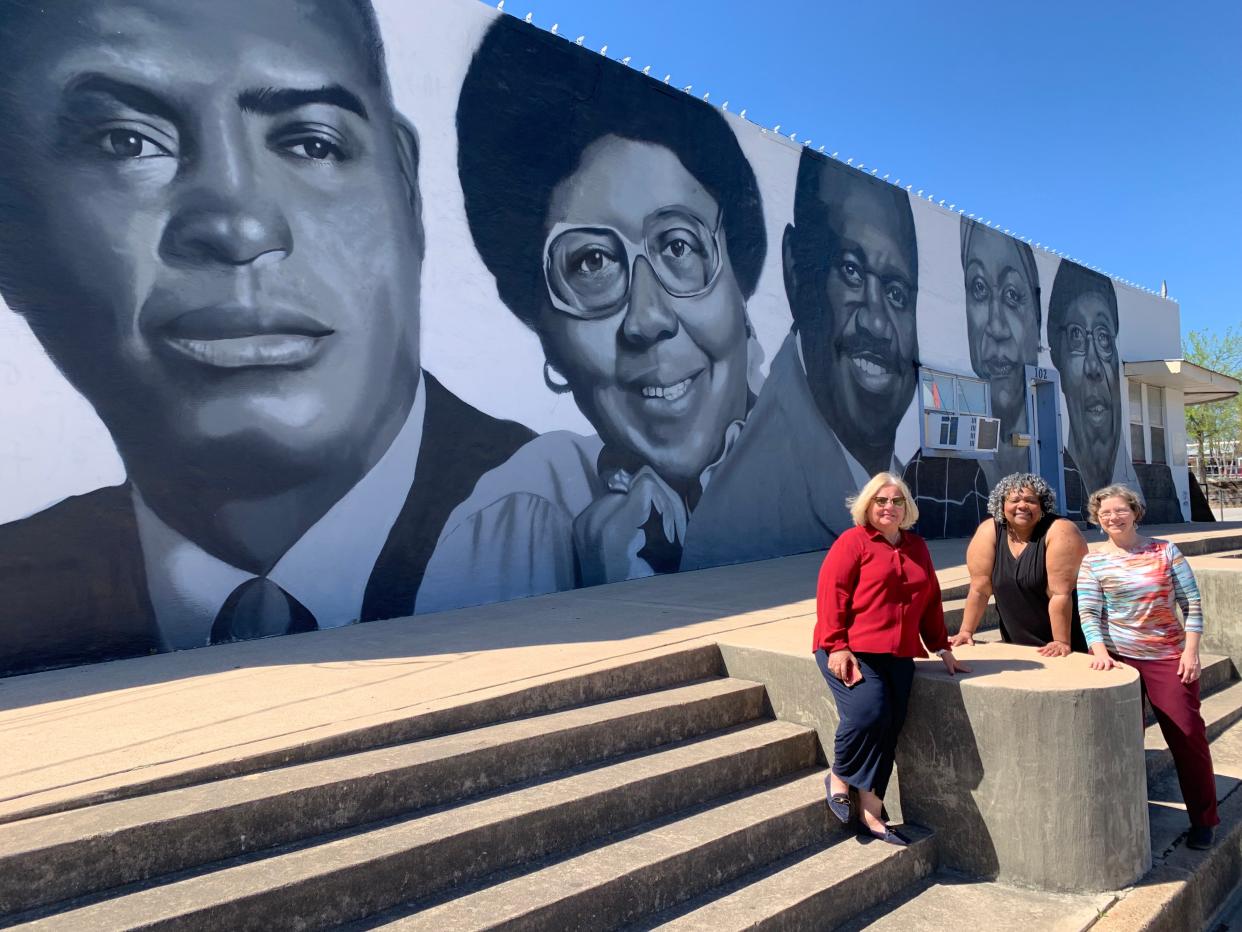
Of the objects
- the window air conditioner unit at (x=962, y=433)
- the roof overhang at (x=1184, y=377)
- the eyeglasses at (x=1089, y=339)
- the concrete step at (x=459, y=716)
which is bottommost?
the concrete step at (x=459, y=716)

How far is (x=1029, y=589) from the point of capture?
4.25 meters

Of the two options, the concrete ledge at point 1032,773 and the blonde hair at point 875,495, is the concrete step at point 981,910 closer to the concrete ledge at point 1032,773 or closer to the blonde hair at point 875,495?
the concrete ledge at point 1032,773

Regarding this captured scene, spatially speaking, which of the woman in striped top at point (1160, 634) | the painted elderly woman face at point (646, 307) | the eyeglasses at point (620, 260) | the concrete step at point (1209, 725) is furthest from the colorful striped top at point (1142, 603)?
the eyeglasses at point (620, 260)

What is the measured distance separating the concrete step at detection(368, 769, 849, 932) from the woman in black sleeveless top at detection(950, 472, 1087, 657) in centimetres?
127

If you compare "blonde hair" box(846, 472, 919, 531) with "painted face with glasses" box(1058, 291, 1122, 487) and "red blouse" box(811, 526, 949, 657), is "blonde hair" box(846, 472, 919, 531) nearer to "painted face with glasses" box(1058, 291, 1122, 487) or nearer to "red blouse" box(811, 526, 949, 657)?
"red blouse" box(811, 526, 949, 657)

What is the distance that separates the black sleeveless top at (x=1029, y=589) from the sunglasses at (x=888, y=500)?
912mm

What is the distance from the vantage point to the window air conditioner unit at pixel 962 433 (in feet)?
41.7

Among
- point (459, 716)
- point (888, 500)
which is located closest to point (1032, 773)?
point (888, 500)

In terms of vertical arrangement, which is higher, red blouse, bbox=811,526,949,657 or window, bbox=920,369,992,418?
window, bbox=920,369,992,418

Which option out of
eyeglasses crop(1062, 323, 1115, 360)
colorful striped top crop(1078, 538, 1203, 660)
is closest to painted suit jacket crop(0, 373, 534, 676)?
colorful striped top crop(1078, 538, 1203, 660)

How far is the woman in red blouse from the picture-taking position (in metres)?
3.60

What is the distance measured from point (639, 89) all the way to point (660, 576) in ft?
16.0

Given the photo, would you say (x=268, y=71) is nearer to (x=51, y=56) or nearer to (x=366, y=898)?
(x=51, y=56)

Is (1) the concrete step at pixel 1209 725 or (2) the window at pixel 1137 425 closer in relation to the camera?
(1) the concrete step at pixel 1209 725
